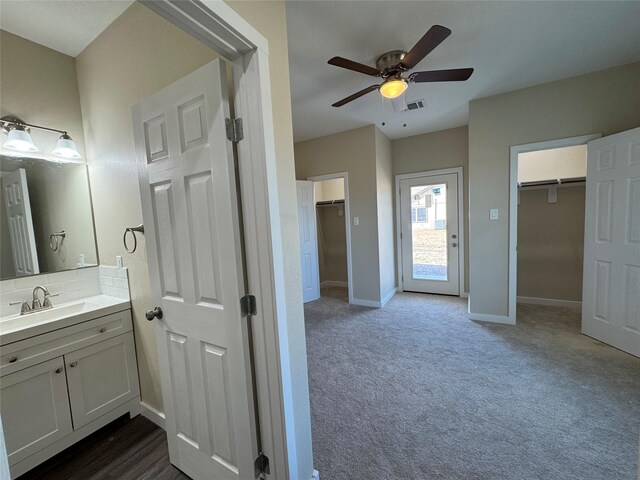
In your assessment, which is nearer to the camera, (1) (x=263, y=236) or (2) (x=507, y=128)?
(1) (x=263, y=236)

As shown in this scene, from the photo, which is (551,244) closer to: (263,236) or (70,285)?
(263,236)

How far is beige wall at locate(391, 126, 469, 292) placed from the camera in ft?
13.8

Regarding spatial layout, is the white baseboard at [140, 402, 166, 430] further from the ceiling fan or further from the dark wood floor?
the ceiling fan

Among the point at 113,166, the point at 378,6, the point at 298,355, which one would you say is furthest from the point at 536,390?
the point at 113,166

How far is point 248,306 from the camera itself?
1177mm

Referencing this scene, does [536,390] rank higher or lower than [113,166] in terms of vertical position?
lower

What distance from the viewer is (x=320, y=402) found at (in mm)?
2061

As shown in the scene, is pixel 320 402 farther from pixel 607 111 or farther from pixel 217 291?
pixel 607 111

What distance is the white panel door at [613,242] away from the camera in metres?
2.41

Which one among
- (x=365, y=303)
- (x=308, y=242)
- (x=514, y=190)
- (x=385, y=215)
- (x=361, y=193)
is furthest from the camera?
(x=308, y=242)

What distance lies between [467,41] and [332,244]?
13.1 ft

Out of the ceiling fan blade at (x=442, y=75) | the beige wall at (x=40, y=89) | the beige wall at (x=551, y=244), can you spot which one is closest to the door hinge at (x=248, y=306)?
the beige wall at (x=40, y=89)

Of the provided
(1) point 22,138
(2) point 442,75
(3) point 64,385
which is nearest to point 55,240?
(1) point 22,138

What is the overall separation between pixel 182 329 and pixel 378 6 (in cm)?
227
